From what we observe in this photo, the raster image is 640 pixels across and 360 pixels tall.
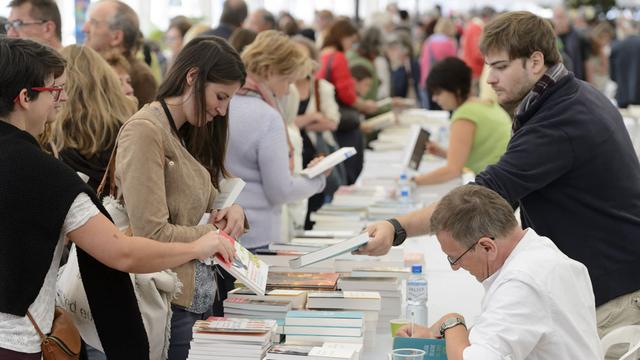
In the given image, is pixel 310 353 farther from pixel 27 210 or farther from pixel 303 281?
pixel 27 210

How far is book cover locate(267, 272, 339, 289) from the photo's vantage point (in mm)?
2795

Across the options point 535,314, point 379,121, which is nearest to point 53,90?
point 535,314

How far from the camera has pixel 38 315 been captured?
2088 mm

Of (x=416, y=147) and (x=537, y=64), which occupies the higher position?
(x=537, y=64)

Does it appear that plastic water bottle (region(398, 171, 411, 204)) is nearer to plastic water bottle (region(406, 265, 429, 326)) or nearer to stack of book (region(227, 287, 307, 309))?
plastic water bottle (region(406, 265, 429, 326))

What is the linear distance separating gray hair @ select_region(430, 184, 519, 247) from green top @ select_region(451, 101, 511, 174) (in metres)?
2.70

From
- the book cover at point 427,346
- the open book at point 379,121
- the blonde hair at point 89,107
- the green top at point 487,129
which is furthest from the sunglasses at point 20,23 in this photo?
the open book at point 379,121

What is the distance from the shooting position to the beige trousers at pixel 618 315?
102 inches

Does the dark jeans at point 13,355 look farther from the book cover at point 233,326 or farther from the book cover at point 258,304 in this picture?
the book cover at point 258,304

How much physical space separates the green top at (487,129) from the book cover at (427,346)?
2594 millimetres

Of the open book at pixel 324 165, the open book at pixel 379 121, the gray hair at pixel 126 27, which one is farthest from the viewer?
the open book at pixel 379 121

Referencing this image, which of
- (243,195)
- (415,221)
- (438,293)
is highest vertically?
(415,221)

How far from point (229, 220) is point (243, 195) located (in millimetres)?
776

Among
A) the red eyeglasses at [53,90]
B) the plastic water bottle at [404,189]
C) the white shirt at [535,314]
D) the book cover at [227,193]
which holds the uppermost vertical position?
the red eyeglasses at [53,90]
